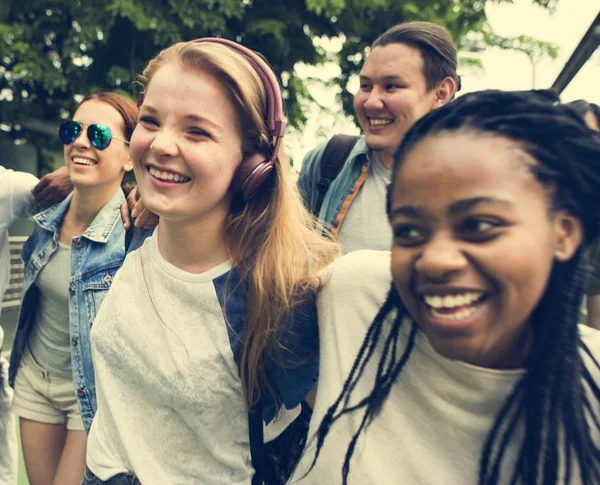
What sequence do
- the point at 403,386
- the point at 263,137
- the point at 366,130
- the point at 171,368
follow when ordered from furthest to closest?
1. the point at 366,130
2. the point at 263,137
3. the point at 171,368
4. the point at 403,386

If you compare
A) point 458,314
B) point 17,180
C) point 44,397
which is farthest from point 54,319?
point 458,314

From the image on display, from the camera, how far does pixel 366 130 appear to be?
8.88 ft

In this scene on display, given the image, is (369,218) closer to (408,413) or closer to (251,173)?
(251,173)

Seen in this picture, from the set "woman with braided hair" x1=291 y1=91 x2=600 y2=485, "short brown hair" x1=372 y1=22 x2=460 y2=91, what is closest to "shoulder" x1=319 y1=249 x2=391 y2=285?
"woman with braided hair" x1=291 y1=91 x2=600 y2=485

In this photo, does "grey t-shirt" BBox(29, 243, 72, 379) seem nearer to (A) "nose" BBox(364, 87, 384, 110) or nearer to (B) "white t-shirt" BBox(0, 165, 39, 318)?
(B) "white t-shirt" BBox(0, 165, 39, 318)

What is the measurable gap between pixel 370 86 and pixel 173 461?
1.79 meters

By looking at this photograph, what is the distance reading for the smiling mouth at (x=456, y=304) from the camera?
1042 millimetres

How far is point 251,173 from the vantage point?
168 cm

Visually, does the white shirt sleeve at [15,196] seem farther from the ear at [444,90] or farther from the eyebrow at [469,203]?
the eyebrow at [469,203]

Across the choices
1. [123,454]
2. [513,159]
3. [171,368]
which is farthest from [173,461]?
[513,159]

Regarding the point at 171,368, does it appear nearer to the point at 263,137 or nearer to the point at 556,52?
the point at 263,137

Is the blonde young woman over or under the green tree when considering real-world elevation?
under

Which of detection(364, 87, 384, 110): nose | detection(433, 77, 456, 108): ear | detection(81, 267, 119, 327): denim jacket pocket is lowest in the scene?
detection(81, 267, 119, 327): denim jacket pocket

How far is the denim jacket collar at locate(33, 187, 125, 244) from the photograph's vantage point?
101 inches
